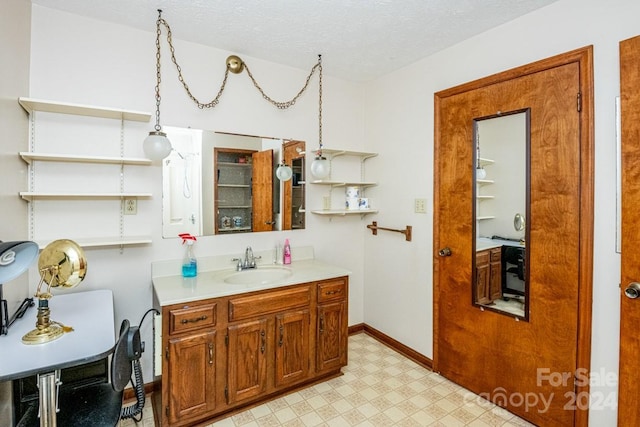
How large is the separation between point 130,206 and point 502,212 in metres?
2.40

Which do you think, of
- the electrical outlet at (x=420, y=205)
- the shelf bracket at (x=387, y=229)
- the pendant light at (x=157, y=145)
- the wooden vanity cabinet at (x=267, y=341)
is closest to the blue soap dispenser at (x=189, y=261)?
the wooden vanity cabinet at (x=267, y=341)

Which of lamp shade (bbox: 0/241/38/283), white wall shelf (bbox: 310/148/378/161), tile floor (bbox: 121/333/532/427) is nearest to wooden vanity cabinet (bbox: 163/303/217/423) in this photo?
tile floor (bbox: 121/333/532/427)

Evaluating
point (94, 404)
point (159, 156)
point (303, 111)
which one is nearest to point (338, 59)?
point (303, 111)

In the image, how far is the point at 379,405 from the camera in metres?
2.10

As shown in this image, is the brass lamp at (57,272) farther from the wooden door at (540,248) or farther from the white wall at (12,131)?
the wooden door at (540,248)

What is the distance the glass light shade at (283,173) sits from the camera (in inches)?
102

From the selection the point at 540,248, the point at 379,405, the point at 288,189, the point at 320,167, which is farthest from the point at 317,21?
the point at 379,405

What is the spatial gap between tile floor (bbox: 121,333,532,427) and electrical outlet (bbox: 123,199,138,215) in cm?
126

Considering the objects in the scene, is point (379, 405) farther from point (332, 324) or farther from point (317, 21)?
point (317, 21)

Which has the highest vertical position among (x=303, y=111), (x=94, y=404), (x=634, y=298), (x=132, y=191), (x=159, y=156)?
(x=303, y=111)

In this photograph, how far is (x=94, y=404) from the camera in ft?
4.36

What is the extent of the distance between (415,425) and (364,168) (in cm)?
213

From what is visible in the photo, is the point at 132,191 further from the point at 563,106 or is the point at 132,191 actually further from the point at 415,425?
the point at 563,106

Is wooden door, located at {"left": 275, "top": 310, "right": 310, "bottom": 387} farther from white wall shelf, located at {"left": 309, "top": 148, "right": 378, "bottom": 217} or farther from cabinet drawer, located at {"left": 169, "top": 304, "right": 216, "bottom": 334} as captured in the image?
white wall shelf, located at {"left": 309, "top": 148, "right": 378, "bottom": 217}
